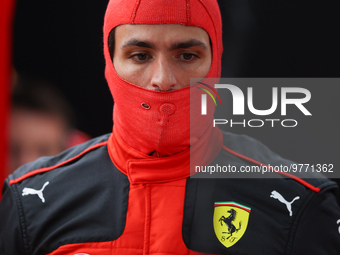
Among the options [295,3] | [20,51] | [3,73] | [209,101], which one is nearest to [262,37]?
[295,3]

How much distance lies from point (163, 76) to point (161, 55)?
8 cm

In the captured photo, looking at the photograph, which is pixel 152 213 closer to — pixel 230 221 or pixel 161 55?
pixel 230 221

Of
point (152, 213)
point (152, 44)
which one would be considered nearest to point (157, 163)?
point (152, 213)

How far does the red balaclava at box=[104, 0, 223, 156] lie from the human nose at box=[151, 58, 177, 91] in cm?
3

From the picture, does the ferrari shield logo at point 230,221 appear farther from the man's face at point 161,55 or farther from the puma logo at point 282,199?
the man's face at point 161,55

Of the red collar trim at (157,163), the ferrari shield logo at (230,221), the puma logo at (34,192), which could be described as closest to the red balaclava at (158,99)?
the red collar trim at (157,163)

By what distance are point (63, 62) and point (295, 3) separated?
1961 millimetres

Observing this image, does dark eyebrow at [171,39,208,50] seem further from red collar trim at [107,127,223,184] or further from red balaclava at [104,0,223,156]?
red collar trim at [107,127,223,184]

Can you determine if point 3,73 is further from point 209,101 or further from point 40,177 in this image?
point 209,101

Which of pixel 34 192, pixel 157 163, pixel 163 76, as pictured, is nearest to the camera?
pixel 163 76

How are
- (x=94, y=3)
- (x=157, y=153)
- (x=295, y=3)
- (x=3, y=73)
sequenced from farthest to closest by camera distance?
(x=94, y=3)
(x=295, y=3)
(x=3, y=73)
(x=157, y=153)

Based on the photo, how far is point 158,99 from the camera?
177cm

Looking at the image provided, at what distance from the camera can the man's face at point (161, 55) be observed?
1.76 meters

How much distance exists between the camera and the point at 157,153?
74.8 inches
